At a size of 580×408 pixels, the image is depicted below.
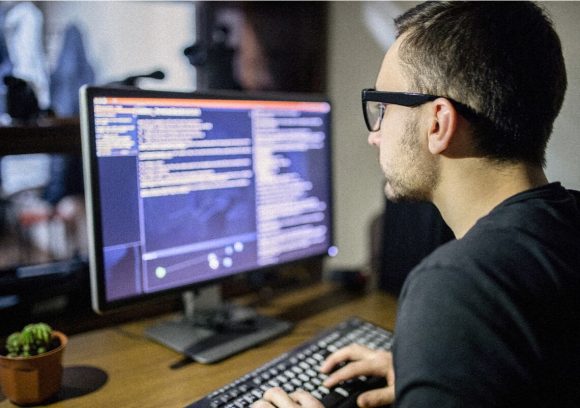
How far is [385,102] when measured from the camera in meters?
0.95

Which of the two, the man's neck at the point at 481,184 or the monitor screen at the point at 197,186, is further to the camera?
the monitor screen at the point at 197,186

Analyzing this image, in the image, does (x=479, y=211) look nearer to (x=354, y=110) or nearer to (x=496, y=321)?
(x=496, y=321)

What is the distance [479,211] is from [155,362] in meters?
0.69

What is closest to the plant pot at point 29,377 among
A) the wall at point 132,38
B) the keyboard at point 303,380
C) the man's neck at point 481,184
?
the keyboard at point 303,380

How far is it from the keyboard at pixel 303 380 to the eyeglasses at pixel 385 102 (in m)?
0.44

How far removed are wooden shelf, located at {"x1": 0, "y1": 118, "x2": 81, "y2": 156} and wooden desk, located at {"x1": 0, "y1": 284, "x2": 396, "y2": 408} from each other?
42 centimetres

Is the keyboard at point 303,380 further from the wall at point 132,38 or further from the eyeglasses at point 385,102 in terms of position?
the wall at point 132,38

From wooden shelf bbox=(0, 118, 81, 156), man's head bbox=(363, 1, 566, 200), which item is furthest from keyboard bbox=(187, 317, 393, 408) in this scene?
wooden shelf bbox=(0, 118, 81, 156)

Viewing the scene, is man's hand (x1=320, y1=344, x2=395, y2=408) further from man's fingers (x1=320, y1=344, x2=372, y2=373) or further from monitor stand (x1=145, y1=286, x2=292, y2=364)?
monitor stand (x1=145, y1=286, x2=292, y2=364)

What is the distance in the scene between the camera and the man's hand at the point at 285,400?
883mm

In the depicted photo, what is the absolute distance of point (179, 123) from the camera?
113 cm

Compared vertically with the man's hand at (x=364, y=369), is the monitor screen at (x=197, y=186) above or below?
above

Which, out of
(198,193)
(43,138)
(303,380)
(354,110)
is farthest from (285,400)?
(354,110)

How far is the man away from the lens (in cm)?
65
